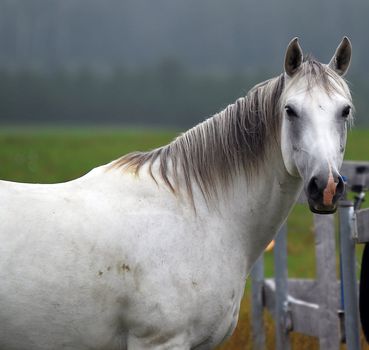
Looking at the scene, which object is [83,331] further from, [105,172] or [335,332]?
[335,332]

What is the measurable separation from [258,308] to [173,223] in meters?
3.10

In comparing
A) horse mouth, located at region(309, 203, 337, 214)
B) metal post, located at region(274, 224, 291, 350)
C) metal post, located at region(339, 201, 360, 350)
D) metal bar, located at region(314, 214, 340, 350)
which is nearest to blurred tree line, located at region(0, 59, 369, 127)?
metal post, located at region(274, 224, 291, 350)

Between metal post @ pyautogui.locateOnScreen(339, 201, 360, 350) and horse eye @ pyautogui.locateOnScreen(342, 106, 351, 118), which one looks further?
metal post @ pyautogui.locateOnScreen(339, 201, 360, 350)

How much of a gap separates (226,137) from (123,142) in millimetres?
33677

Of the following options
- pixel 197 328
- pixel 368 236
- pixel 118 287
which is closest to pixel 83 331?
pixel 118 287

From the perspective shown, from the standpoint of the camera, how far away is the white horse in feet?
15.0

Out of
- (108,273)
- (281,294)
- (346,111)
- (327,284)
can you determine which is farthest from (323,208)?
(281,294)

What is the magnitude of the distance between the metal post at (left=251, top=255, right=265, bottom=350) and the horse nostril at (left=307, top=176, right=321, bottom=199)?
9.59 ft

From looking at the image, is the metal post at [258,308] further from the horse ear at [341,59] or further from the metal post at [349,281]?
the horse ear at [341,59]

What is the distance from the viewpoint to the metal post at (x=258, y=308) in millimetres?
7480

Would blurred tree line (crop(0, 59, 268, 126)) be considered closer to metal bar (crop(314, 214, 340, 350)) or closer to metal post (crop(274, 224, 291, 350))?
metal post (crop(274, 224, 291, 350))

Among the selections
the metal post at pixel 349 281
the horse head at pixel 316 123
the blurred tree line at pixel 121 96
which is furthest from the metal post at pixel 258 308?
the blurred tree line at pixel 121 96

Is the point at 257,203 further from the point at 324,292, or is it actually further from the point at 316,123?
the point at 324,292

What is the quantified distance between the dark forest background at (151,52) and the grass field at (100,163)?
43.7 metres
